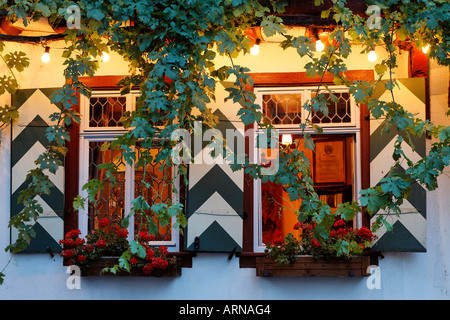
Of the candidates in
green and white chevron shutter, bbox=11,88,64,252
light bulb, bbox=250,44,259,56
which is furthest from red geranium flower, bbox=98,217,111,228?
light bulb, bbox=250,44,259,56

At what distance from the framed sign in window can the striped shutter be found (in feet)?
4.38

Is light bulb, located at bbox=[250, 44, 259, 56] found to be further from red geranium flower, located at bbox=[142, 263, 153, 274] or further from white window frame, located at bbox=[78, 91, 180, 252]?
red geranium flower, located at bbox=[142, 263, 153, 274]

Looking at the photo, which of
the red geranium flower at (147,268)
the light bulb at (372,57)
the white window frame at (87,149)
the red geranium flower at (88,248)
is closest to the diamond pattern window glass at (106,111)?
the white window frame at (87,149)

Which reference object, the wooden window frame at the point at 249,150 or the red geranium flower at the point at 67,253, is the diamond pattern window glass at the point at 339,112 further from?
the red geranium flower at the point at 67,253

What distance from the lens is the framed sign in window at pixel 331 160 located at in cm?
752

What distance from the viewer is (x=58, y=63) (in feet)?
23.0

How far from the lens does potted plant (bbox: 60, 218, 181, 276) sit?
20.6 ft

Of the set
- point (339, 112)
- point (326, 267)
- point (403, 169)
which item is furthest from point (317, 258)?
point (339, 112)

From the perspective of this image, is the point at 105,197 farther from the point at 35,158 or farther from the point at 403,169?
the point at 403,169

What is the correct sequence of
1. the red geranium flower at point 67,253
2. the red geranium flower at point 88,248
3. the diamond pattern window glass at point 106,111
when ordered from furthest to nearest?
the diamond pattern window glass at point 106,111, the red geranium flower at point 88,248, the red geranium flower at point 67,253

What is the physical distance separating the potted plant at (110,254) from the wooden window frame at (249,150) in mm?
697

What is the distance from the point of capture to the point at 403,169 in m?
6.61

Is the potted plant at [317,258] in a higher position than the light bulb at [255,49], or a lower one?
lower

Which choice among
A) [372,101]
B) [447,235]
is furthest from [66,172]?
[447,235]
